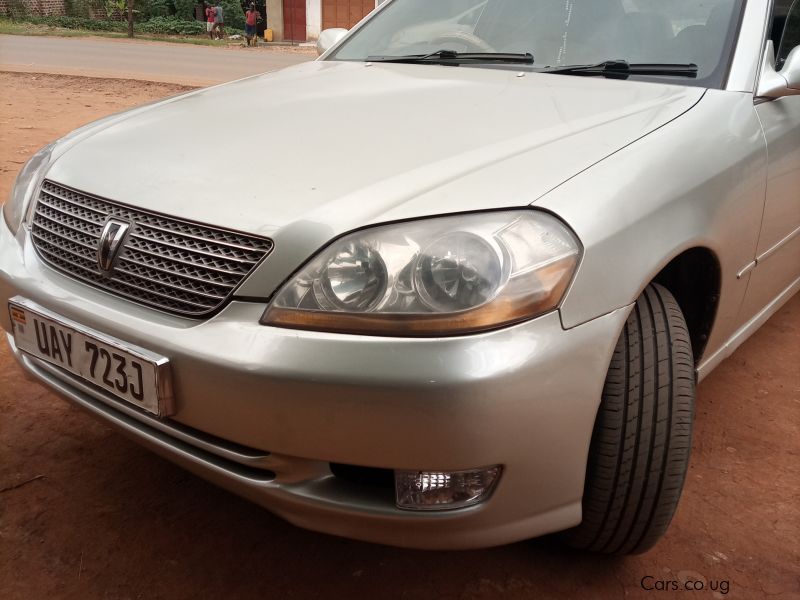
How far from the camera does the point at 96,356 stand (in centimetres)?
158

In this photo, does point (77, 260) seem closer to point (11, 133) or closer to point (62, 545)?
point (62, 545)

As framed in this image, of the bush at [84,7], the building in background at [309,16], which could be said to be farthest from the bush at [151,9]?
the building in background at [309,16]

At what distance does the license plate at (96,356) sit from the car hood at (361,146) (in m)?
0.30

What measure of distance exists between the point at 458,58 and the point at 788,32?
108 centimetres

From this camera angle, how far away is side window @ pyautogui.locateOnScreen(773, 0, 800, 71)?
234 centimetres

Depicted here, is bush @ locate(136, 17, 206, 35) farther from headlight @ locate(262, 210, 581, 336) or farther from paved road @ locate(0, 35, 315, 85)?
headlight @ locate(262, 210, 581, 336)

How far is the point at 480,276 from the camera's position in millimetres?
1392

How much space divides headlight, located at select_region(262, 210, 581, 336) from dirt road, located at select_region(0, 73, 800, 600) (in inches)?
30.3

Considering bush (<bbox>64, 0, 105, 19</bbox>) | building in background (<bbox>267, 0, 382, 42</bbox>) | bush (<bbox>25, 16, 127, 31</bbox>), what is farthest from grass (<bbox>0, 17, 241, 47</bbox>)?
bush (<bbox>64, 0, 105, 19</bbox>)

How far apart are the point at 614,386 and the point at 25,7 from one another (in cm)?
3717

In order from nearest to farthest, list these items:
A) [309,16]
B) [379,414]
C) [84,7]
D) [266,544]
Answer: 1. [379,414]
2. [266,544]
3. [309,16]
4. [84,7]

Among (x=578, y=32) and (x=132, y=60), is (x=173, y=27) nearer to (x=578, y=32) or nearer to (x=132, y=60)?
(x=132, y=60)

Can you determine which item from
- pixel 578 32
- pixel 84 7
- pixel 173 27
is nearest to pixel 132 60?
pixel 173 27

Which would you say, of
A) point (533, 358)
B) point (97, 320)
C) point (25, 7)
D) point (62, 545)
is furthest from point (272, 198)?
point (25, 7)
